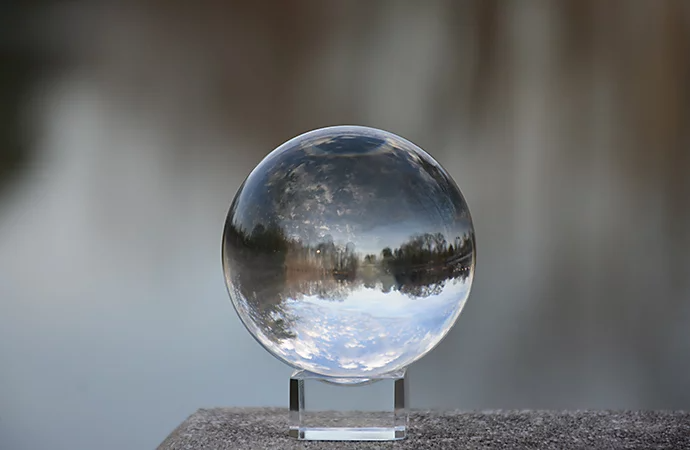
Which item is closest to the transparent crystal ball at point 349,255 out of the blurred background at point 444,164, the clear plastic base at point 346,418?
the clear plastic base at point 346,418

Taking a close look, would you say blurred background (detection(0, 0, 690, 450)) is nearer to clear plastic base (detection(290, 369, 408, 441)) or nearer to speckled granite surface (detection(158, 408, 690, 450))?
speckled granite surface (detection(158, 408, 690, 450))

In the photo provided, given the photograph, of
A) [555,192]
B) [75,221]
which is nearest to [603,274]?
[555,192]

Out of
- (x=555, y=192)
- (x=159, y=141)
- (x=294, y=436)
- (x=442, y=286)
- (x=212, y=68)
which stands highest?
(x=212, y=68)


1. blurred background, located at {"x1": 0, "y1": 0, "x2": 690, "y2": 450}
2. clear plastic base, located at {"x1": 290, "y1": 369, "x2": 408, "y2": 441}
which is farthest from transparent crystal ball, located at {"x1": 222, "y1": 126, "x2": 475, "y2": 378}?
blurred background, located at {"x1": 0, "y1": 0, "x2": 690, "y2": 450}

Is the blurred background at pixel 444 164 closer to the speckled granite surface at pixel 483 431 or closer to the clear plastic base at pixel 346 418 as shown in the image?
the speckled granite surface at pixel 483 431

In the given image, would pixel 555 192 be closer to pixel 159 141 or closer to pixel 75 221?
pixel 159 141

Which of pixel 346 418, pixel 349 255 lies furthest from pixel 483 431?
pixel 349 255
